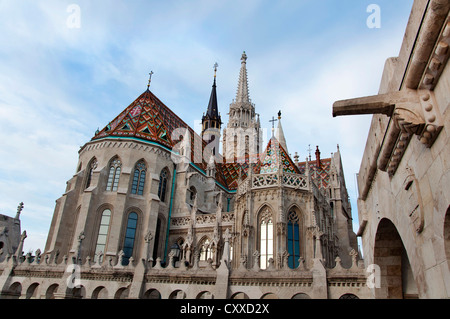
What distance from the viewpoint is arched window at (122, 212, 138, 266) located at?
23.6 metres

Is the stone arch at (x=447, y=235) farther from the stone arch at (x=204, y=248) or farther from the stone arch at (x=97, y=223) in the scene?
the stone arch at (x=97, y=223)

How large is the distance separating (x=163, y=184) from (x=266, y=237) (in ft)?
34.8

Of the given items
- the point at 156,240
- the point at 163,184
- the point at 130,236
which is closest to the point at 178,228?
the point at 156,240

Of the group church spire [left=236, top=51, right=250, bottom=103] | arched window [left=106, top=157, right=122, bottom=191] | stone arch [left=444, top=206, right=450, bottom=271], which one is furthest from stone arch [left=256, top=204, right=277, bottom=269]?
church spire [left=236, top=51, right=250, bottom=103]

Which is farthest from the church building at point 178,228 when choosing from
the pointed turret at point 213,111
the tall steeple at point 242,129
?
the tall steeple at point 242,129

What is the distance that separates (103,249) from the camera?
23.0 meters

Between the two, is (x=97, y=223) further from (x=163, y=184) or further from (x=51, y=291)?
(x=51, y=291)

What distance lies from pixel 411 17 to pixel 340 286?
34.9 feet

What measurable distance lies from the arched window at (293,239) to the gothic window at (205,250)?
228 inches

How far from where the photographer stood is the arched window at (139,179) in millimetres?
25609

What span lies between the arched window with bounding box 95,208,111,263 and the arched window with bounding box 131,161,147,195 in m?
2.44

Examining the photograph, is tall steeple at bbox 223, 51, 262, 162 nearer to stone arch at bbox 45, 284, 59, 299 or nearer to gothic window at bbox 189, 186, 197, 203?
gothic window at bbox 189, 186, 197, 203
